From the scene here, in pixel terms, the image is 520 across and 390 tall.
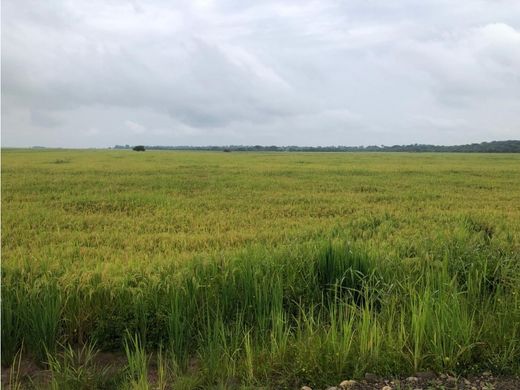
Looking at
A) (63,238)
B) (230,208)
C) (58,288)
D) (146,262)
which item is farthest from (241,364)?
(230,208)

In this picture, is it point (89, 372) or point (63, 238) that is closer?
point (89, 372)

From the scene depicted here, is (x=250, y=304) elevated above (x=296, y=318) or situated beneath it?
elevated above

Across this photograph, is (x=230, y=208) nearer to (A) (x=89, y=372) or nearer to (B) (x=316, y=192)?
(B) (x=316, y=192)

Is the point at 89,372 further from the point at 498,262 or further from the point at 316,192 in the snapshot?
the point at 316,192

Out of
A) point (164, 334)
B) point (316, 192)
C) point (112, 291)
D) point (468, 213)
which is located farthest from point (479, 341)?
point (316, 192)

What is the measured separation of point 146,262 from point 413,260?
3.40m

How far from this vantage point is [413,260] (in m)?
5.55

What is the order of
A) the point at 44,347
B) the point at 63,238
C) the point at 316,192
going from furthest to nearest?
the point at 316,192 → the point at 63,238 → the point at 44,347

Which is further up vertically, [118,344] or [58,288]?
[58,288]

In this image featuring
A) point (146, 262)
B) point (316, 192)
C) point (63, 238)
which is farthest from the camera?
point (316, 192)

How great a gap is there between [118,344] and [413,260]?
3.66 metres

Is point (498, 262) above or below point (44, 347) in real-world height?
above

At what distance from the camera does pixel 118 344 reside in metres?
3.86

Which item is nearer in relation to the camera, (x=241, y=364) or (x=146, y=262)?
(x=241, y=364)
